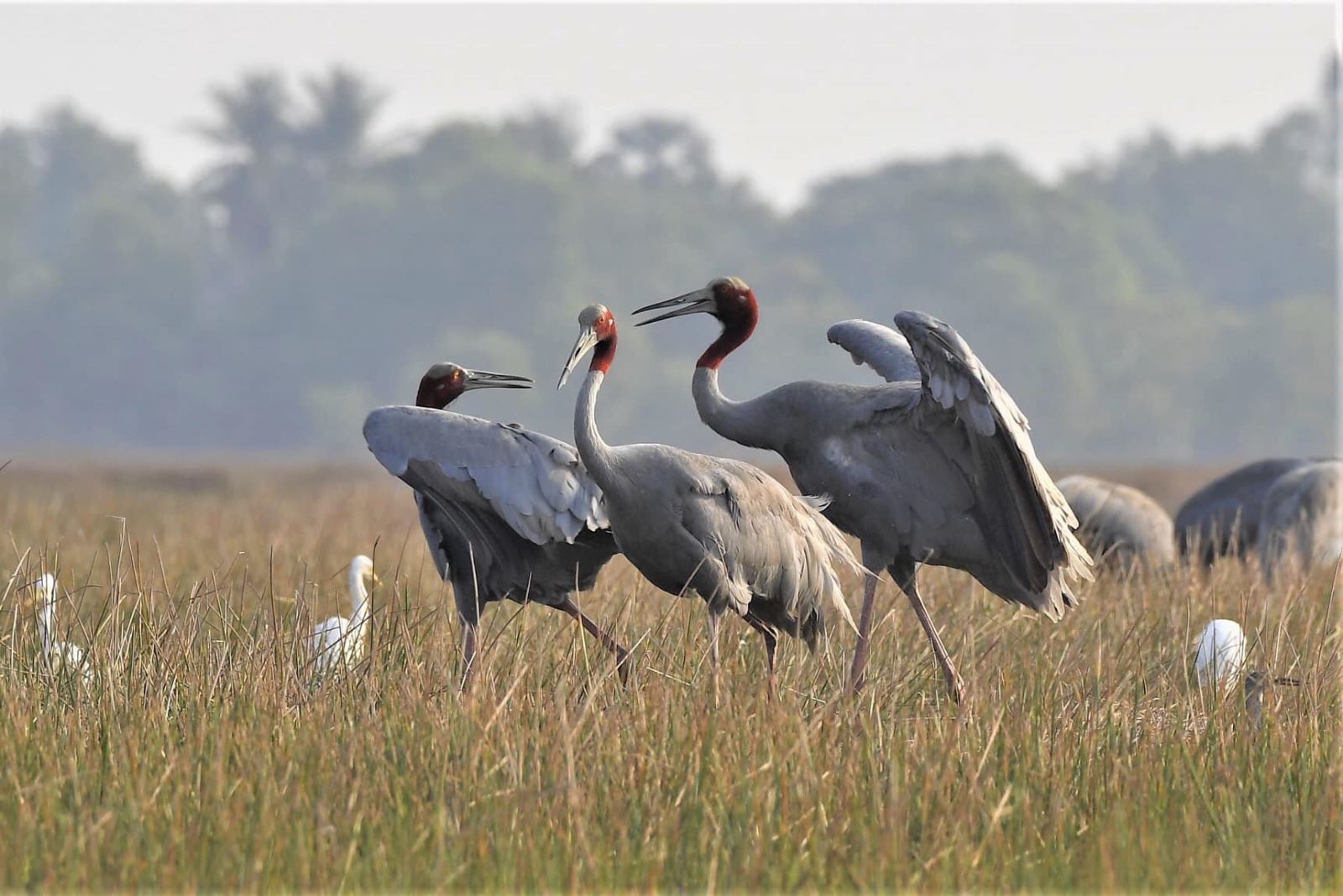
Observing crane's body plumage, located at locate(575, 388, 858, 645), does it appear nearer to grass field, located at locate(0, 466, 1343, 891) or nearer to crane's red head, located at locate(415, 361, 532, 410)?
grass field, located at locate(0, 466, 1343, 891)

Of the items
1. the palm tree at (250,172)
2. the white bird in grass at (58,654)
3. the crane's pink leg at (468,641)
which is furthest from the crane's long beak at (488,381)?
the palm tree at (250,172)

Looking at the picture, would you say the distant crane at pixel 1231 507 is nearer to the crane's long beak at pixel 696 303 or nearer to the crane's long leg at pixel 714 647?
the crane's long beak at pixel 696 303

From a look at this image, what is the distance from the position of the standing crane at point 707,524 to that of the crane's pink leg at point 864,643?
90mm

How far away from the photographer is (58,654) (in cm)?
507

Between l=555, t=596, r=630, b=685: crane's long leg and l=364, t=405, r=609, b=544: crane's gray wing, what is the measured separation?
281 mm

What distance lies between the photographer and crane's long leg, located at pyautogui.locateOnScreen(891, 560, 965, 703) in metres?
5.11

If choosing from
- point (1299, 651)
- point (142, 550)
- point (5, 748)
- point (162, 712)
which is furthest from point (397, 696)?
point (142, 550)

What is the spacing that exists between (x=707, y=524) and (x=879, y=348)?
1158 mm

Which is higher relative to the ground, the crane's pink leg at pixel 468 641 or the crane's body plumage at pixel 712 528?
the crane's body plumage at pixel 712 528

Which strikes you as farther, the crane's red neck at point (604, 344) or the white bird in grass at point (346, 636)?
the crane's red neck at point (604, 344)

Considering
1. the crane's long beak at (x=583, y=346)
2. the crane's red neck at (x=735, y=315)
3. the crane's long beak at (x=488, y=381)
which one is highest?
the crane's red neck at (x=735, y=315)

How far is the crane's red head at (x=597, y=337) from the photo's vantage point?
16.6 ft

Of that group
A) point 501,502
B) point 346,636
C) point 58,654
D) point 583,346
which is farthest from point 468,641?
point 58,654

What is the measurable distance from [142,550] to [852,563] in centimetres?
575
